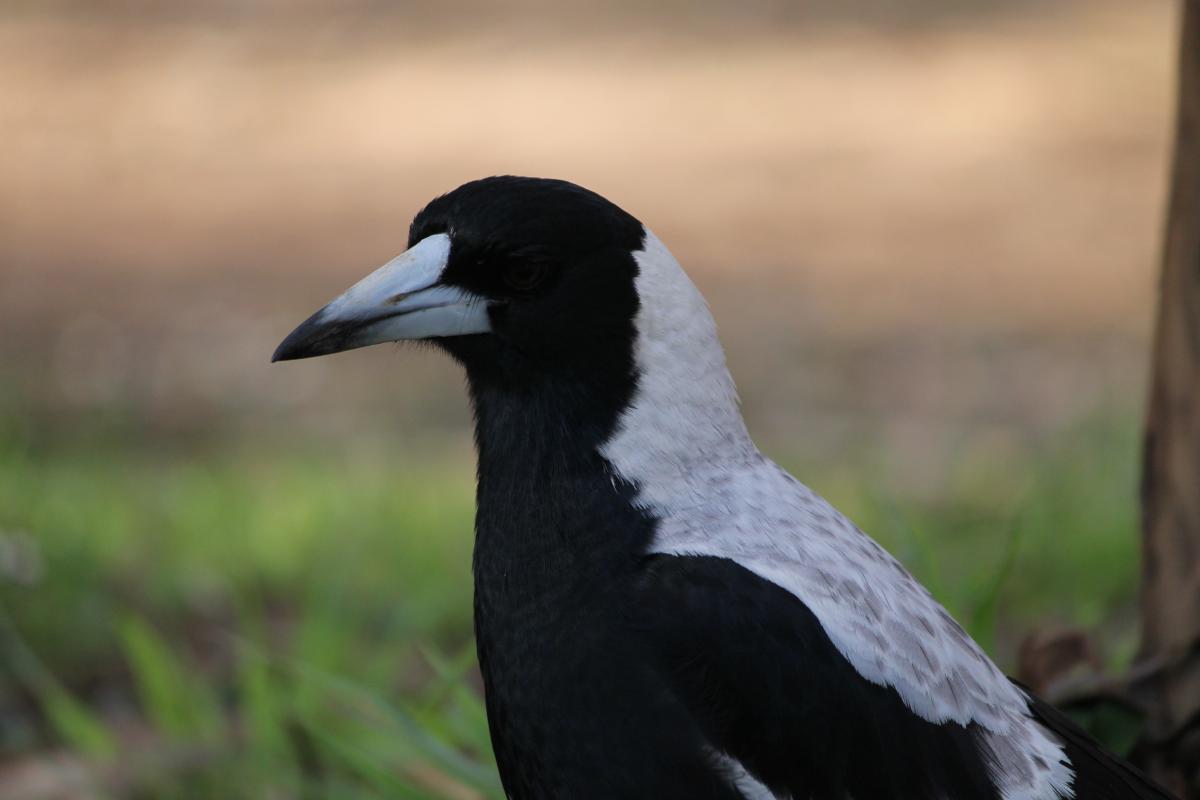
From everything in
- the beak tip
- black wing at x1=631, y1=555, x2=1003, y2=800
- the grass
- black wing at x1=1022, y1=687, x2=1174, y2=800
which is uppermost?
the beak tip

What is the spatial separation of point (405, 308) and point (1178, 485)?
1086mm

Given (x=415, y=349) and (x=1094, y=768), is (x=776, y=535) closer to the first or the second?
(x=1094, y=768)

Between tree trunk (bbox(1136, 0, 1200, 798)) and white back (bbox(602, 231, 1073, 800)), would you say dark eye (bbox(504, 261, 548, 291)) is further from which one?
tree trunk (bbox(1136, 0, 1200, 798))

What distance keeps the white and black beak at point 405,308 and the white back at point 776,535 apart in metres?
0.21

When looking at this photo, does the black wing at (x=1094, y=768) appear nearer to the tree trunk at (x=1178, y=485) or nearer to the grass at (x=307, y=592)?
the tree trunk at (x=1178, y=485)

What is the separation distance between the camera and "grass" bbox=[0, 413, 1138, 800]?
252cm

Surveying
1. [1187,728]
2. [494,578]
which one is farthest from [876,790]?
[1187,728]

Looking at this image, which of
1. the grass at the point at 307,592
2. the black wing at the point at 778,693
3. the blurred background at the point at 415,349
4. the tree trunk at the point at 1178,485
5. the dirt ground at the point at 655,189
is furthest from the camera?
the dirt ground at the point at 655,189

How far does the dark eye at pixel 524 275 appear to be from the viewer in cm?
182

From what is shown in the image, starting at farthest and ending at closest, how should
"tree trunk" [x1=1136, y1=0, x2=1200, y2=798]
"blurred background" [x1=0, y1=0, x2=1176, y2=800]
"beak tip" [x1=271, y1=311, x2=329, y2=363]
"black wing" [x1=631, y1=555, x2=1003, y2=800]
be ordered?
1. "blurred background" [x1=0, y1=0, x2=1176, y2=800]
2. "tree trunk" [x1=1136, y1=0, x2=1200, y2=798]
3. "beak tip" [x1=271, y1=311, x2=329, y2=363]
4. "black wing" [x1=631, y1=555, x2=1003, y2=800]

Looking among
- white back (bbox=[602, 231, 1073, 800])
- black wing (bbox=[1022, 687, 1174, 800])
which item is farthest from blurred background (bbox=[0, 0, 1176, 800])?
white back (bbox=[602, 231, 1073, 800])

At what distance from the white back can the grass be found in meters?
0.54

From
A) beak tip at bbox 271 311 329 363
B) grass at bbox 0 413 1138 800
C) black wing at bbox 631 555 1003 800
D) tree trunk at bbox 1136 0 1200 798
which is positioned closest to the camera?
black wing at bbox 631 555 1003 800

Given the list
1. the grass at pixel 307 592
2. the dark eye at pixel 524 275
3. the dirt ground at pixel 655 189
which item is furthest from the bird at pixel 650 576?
the dirt ground at pixel 655 189
